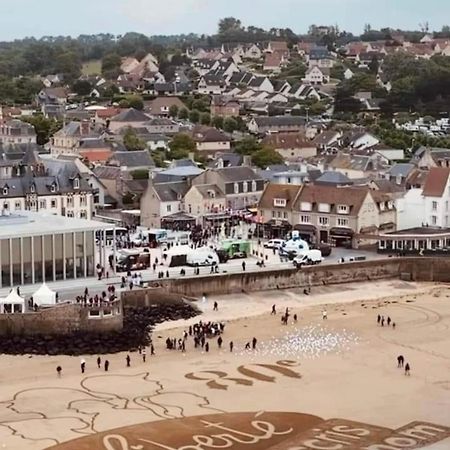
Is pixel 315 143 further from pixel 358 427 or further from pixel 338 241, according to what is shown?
pixel 358 427

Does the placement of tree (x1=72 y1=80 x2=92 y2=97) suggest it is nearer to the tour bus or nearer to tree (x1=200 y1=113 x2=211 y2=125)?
tree (x1=200 y1=113 x2=211 y2=125)

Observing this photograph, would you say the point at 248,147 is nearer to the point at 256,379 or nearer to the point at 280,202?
the point at 280,202

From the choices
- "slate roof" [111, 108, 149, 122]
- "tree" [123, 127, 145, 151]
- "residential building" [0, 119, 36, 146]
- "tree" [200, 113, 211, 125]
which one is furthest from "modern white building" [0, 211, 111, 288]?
"tree" [200, 113, 211, 125]

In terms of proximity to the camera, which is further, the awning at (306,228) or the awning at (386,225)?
the awning at (386,225)

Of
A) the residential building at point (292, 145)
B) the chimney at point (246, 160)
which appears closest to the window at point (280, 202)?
the chimney at point (246, 160)

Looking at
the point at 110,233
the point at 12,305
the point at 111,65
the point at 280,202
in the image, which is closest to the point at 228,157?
the point at 280,202

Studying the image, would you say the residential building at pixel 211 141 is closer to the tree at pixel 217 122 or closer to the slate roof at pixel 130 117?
the slate roof at pixel 130 117

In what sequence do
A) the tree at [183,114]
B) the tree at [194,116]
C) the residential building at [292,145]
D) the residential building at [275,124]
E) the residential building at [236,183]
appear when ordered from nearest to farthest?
the residential building at [236,183] < the residential building at [292,145] < the residential building at [275,124] < the tree at [194,116] < the tree at [183,114]
